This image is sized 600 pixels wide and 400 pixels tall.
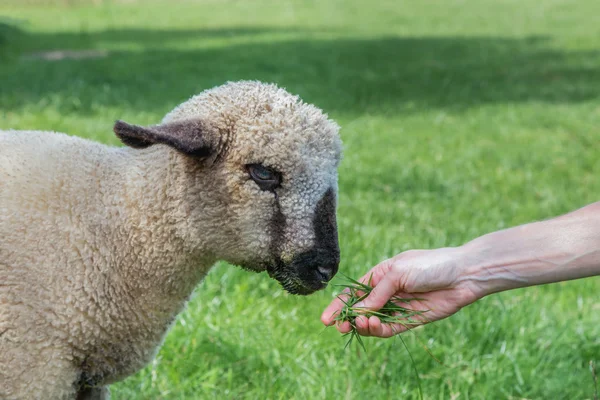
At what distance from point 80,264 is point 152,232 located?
10.6 inches

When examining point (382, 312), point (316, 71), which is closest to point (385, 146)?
point (316, 71)

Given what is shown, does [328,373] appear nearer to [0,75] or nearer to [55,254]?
[55,254]

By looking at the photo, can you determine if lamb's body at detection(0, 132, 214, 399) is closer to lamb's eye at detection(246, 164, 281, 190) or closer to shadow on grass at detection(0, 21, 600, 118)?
lamb's eye at detection(246, 164, 281, 190)

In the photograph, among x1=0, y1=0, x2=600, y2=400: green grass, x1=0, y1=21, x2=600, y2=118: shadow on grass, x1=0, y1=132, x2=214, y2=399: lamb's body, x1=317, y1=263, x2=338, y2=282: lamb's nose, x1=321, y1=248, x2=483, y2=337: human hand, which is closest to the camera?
x1=0, y1=132, x2=214, y2=399: lamb's body

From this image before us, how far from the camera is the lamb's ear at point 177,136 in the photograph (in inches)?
96.4

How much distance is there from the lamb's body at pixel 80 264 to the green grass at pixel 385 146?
0.84m

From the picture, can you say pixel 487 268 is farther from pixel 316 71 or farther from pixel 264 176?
pixel 316 71

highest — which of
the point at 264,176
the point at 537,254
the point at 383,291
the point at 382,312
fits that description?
the point at 264,176

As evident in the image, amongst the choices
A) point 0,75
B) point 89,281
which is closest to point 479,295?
point 89,281

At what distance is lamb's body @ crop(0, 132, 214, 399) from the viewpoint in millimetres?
2602

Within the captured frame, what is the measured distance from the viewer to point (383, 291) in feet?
9.54

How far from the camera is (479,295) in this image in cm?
284

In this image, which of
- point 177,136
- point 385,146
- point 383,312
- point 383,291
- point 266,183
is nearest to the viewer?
point 177,136

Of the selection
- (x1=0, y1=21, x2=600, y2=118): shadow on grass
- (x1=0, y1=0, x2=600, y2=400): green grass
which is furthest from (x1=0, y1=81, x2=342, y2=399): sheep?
(x1=0, y1=21, x2=600, y2=118): shadow on grass
